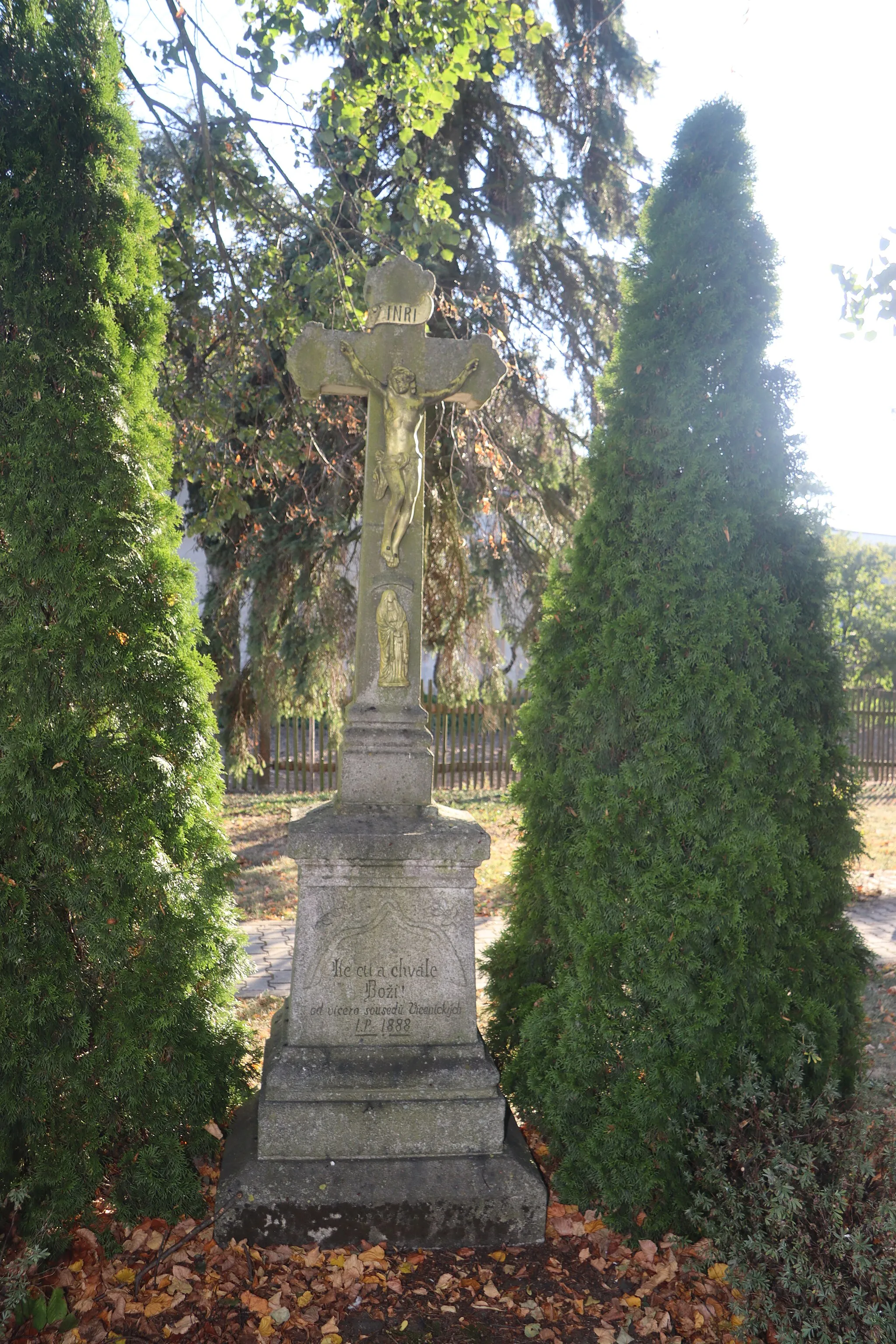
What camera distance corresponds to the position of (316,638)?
964cm

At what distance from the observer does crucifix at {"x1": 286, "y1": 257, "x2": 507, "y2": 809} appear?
3.56 meters

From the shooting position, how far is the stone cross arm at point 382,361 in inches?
146

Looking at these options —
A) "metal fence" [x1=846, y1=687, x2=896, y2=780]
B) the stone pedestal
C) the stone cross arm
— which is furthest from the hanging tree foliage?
"metal fence" [x1=846, y1=687, x2=896, y2=780]

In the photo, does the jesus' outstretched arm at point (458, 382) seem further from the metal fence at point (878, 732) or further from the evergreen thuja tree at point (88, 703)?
the metal fence at point (878, 732)

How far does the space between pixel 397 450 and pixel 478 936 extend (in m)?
4.61

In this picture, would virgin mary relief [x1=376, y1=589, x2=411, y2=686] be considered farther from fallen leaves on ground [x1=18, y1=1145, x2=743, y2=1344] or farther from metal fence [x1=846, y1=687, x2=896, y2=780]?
metal fence [x1=846, y1=687, x2=896, y2=780]

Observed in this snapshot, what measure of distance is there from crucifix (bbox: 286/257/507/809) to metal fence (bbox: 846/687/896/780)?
1831 cm

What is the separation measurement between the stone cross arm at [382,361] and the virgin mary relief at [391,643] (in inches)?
36.5

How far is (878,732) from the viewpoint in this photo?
19.9m

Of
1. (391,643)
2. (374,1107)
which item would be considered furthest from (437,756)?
(374,1107)

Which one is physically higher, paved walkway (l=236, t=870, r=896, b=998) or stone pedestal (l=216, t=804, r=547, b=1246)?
stone pedestal (l=216, t=804, r=547, b=1246)

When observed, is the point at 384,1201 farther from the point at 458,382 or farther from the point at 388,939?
the point at 458,382

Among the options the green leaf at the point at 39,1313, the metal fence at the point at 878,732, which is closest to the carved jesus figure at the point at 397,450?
the green leaf at the point at 39,1313

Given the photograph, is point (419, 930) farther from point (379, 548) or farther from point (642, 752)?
point (379, 548)
